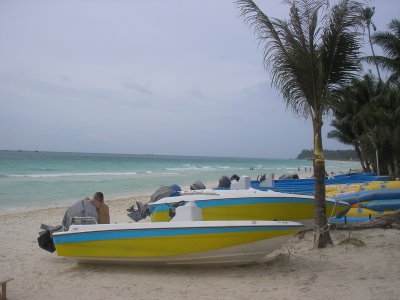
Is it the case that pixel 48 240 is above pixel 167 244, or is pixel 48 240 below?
below

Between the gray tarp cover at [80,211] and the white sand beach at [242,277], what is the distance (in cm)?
76

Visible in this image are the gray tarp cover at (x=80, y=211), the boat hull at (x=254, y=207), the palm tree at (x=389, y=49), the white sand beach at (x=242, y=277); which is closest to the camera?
the white sand beach at (x=242, y=277)

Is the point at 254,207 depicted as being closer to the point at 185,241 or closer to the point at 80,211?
the point at 185,241

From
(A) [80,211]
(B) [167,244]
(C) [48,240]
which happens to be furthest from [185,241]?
(C) [48,240]

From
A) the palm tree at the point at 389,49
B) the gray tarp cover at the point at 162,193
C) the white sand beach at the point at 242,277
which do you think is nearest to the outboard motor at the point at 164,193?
the gray tarp cover at the point at 162,193

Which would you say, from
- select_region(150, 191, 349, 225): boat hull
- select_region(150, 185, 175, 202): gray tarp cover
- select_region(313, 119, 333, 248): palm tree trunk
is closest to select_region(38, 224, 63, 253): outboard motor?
select_region(150, 191, 349, 225): boat hull

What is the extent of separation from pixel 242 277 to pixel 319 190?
2.08m

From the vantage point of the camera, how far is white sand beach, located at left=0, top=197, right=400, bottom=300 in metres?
5.18

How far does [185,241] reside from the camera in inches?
242

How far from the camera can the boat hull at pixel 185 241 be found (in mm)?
6062

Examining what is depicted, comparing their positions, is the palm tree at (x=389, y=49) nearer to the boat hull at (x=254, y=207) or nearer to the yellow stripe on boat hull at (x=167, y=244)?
the boat hull at (x=254, y=207)

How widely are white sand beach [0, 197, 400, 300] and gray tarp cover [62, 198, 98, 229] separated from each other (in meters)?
0.76

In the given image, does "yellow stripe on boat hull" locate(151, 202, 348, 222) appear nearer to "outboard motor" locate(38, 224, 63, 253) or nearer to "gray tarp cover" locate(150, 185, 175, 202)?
"gray tarp cover" locate(150, 185, 175, 202)

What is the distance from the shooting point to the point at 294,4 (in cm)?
691
